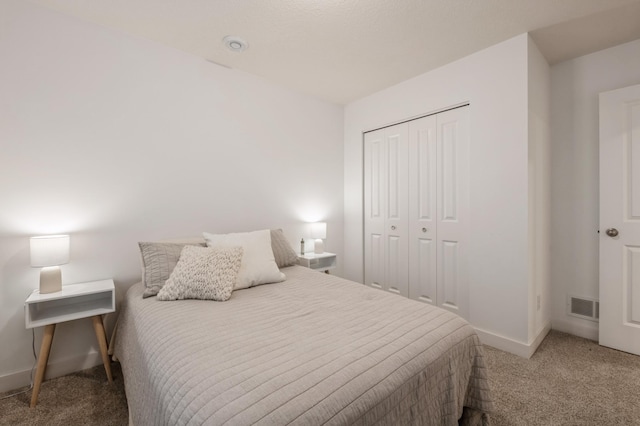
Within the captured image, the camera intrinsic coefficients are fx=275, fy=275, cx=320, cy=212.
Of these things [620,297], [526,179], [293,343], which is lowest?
[620,297]

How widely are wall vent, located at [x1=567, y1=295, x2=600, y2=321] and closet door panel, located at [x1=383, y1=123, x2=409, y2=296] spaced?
56.8 inches

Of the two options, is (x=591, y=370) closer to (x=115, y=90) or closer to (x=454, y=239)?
(x=454, y=239)

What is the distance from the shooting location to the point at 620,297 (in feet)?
7.16

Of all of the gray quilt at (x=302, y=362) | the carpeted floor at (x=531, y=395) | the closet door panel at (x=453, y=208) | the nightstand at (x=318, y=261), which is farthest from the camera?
the nightstand at (x=318, y=261)

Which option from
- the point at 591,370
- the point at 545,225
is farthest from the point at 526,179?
the point at 591,370

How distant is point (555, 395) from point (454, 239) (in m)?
1.28

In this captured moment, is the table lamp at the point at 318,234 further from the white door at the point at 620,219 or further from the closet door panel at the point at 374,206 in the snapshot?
the white door at the point at 620,219

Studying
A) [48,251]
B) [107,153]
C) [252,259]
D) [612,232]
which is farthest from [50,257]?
[612,232]

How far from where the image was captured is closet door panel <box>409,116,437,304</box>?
2.76m

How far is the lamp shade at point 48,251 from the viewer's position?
165 centimetres

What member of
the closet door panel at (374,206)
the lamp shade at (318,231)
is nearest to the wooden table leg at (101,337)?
the lamp shade at (318,231)

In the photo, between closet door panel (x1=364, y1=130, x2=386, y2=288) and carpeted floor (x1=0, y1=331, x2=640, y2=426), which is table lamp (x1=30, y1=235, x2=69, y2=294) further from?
closet door panel (x1=364, y1=130, x2=386, y2=288)

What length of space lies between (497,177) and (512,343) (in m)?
1.33

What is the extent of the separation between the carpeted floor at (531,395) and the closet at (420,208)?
0.69 metres
